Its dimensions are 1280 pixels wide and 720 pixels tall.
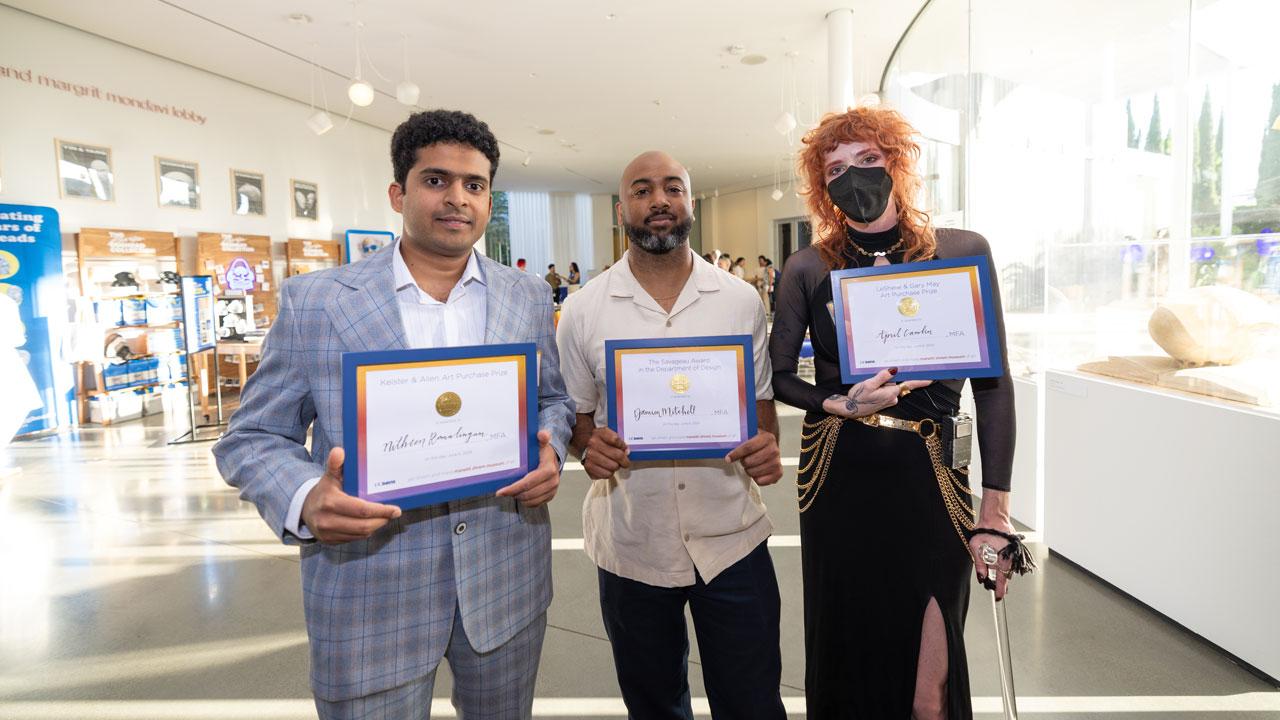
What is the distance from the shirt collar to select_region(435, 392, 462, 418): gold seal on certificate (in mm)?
301

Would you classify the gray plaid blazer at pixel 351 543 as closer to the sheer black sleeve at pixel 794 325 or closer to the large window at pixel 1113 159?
the sheer black sleeve at pixel 794 325

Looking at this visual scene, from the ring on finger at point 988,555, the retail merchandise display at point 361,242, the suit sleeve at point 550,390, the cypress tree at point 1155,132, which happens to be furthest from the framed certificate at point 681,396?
the retail merchandise display at point 361,242

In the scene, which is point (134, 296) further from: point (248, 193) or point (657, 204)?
point (657, 204)

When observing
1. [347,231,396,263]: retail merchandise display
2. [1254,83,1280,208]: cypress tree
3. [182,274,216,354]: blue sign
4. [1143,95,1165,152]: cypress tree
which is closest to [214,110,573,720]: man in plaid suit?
[1254,83,1280,208]: cypress tree

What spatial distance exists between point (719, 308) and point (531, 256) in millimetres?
22906

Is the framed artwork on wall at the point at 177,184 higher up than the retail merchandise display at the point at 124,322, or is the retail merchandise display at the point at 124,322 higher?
the framed artwork on wall at the point at 177,184

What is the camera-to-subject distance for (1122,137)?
3.49m

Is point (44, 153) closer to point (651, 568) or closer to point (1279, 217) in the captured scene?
point (651, 568)

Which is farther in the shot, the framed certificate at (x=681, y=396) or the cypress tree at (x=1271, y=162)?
the cypress tree at (x=1271, y=162)

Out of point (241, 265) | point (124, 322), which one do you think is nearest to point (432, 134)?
point (124, 322)

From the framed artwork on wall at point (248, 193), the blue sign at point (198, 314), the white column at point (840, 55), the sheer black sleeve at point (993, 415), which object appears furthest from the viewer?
the framed artwork on wall at point (248, 193)

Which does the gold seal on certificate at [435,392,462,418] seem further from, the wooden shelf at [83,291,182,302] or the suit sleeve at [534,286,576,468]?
the wooden shelf at [83,291,182,302]

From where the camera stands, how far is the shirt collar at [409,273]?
140cm

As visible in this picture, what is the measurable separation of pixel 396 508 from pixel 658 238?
107cm
